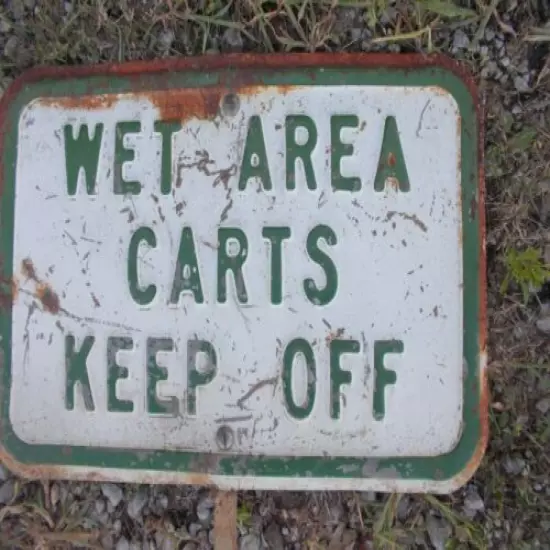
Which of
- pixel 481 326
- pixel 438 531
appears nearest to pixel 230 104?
pixel 481 326

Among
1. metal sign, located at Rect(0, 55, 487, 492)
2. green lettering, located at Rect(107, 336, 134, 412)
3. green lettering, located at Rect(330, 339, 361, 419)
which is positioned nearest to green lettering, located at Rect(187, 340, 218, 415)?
metal sign, located at Rect(0, 55, 487, 492)

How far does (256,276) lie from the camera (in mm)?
1420

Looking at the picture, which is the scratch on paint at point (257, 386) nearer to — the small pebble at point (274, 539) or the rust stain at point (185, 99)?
the small pebble at point (274, 539)

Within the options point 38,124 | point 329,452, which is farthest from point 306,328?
point 38,124

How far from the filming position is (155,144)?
1.46m

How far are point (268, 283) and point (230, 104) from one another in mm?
355

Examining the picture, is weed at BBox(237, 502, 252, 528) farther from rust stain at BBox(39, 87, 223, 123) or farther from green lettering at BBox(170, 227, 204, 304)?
rust stain at BBox(39, 87, 223, 123)

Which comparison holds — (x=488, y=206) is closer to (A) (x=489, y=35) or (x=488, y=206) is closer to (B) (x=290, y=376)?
(A) (x=489, y=35)

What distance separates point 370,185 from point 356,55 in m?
0.26

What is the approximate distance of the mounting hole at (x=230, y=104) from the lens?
1.46m

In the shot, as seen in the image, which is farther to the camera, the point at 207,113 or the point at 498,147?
the point at 498,147

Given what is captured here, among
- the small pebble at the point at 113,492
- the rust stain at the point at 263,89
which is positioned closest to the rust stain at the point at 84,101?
the rust stain at the point at 263,89

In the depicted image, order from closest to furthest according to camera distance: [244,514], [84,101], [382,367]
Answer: [382,367]
[84,101]
[244,514]

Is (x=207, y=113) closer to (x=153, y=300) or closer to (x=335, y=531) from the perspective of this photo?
(x=153, y=300)
